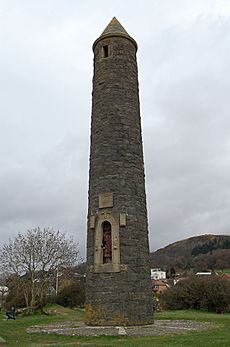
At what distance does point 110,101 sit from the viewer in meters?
16.6

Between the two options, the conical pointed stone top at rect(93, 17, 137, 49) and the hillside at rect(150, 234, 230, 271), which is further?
the hillside at rect(150, 234, 230, 271)

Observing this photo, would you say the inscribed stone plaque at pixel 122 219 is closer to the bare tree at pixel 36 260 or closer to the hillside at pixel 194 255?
the bare tree at pixel 36 260

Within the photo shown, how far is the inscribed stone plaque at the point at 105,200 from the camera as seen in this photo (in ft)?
50.7

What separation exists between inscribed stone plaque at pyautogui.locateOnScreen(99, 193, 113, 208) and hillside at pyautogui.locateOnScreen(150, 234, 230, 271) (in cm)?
5804

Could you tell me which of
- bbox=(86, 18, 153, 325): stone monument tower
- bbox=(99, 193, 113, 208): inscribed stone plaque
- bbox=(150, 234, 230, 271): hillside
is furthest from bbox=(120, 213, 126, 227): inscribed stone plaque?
bbox=(150, 234, 230, 271): hillside

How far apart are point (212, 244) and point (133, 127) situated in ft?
369

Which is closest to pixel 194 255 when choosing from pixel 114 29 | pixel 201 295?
pixel 201 295

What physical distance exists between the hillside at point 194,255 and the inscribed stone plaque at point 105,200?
58044mm

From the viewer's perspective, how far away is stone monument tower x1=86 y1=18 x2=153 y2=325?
578 inches

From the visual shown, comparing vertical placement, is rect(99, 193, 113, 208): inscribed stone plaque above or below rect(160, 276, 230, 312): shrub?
above

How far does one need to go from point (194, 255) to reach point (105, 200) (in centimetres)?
10363

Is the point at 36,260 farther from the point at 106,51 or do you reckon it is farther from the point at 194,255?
the point at 194,255

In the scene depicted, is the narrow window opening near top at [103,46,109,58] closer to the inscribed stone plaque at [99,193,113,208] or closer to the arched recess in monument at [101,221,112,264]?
the inscribed stone plaque at [99,193,113,208]

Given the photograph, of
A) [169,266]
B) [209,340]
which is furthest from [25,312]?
[169,266]
